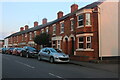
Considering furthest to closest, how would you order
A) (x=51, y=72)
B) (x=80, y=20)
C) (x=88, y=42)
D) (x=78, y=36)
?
(x=80, y=20), (x=78, y=36), (x=88, y=42), (x=51, y=72)

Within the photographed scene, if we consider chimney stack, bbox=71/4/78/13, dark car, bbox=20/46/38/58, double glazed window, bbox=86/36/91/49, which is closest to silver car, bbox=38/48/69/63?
double glazed window, bbox=86/36/91/49

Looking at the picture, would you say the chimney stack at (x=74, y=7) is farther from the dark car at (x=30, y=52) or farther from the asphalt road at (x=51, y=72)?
the asphalt road at (x=51, y=72)

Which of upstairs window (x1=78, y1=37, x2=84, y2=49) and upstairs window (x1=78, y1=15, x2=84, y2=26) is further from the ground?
upstairs window (x1=78, y1=15, x2=84, y2=26)

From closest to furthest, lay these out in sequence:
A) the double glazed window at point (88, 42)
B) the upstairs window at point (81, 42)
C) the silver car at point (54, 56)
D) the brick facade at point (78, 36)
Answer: the silver car at point (54, 56) → the brick facade at point (78, 36) → the double glazed window at point (88, 42) → the upstairs window at point (81, 42)

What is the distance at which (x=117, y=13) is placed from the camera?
2166 centimetres

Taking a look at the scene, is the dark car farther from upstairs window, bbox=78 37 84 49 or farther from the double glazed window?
the double glazed window

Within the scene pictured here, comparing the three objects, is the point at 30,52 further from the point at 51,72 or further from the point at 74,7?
the point at 51,72

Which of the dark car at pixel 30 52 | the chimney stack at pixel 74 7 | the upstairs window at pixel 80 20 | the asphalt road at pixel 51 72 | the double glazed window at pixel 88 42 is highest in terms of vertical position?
the chimney stack at pixel 74 7

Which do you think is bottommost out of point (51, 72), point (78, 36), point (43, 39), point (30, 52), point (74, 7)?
point (51, 72)

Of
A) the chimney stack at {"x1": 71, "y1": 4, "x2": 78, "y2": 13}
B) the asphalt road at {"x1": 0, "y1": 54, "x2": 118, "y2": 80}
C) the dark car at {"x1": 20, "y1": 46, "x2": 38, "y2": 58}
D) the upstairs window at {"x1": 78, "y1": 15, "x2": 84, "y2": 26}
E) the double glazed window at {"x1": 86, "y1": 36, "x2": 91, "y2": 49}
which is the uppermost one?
the chimney stack at {"x1": 71, "y1": 4, "x2": 78, "y2": 13}

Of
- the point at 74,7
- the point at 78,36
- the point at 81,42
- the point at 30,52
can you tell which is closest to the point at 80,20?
the point at 78,36

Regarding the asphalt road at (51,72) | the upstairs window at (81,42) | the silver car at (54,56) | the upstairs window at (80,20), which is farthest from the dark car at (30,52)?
the asphalt road at (51,72)

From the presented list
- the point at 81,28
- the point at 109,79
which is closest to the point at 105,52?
the point at 81,28

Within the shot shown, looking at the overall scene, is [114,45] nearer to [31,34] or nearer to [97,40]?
[97,40]
